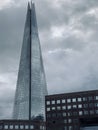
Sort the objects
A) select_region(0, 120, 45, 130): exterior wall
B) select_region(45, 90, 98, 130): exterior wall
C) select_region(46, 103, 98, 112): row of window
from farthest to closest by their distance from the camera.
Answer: select_region(0, 120, 45, 130): exterior wall → select_region(45, 90, 98, 130): exterior wall → select_region(46, 103, 98, 112): row of window

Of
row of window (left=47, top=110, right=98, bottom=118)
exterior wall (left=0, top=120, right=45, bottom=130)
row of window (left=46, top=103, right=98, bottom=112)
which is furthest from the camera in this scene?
exterior wall (left=0, top=120, right=45, bottom=130)

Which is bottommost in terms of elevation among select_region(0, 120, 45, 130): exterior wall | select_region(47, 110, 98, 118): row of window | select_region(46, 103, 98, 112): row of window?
select_region(0, 120, 45, 130): exterior wall

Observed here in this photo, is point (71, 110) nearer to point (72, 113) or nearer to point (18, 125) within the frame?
point (72, 113)

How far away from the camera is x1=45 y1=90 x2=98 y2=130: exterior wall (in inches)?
5896

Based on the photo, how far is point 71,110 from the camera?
6024 inches

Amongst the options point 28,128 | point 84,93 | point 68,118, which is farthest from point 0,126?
point 84,93

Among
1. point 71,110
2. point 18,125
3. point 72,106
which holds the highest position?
point 72,106

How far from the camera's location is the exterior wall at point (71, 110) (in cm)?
14975

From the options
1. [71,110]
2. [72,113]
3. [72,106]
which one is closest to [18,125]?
[71,110]

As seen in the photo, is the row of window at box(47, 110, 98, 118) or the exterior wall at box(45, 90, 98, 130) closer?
the row of window at box(47, 110, 98, 118)

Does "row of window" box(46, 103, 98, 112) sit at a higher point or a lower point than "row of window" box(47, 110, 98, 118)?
higher

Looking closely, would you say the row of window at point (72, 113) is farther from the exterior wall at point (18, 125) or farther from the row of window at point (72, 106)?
the exterior wall at point (18, 125)

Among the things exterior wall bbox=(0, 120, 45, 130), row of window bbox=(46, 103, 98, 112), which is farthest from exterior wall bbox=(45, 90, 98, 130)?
exterior wall bbox=(0, 120, 45, 130)

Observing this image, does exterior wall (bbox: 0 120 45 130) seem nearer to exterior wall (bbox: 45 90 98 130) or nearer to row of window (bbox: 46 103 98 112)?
exterior wall (bbox: 45 90 98 130)
